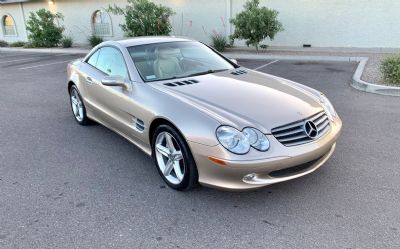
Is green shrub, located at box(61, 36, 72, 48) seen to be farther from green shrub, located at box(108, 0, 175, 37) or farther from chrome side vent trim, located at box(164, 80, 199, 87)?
chrome side vent trim, located at box(164, 80, 199, 87)

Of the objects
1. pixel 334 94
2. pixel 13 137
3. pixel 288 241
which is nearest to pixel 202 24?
pixel 334 94

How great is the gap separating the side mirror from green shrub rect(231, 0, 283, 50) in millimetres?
9458

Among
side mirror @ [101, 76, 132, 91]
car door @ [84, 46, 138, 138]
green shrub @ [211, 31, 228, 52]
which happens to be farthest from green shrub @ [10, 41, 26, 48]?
side mirror @ [101, 76, 132, 91]

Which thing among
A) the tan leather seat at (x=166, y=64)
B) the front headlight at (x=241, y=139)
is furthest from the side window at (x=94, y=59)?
the front headlight at (x=241, y=139)

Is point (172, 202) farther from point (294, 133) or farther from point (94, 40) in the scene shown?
point (94, 40)

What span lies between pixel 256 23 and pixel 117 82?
31.5 feet

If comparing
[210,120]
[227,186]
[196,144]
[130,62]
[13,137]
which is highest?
[130,62]

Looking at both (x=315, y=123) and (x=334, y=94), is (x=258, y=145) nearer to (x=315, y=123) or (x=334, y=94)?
(x=315, y=123)

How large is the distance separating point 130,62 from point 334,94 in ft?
14.9

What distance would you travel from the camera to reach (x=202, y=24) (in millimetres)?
15781

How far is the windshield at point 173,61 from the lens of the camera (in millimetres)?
4160

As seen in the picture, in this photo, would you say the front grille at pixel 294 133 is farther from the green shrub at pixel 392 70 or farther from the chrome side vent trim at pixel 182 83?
the green shrub at pixel 392 70

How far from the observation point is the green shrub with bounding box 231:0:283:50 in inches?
492

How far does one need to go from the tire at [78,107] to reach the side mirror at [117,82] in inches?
63.2
